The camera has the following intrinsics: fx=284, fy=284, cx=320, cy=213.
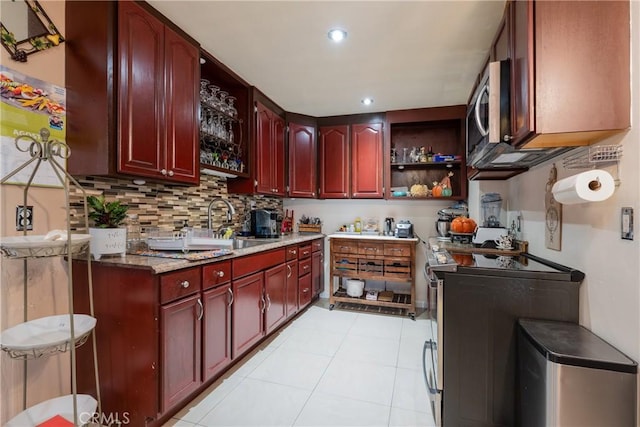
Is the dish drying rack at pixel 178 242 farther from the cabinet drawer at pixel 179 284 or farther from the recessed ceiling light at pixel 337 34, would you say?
the recessed ceiling light at pixel 337 34

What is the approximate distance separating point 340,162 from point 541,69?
253 centimetres

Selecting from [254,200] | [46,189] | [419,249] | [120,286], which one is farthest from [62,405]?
[419,249]

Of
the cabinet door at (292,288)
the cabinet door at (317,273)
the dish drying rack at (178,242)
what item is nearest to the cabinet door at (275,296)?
the cabinet door at (292,288)

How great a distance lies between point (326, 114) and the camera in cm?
361

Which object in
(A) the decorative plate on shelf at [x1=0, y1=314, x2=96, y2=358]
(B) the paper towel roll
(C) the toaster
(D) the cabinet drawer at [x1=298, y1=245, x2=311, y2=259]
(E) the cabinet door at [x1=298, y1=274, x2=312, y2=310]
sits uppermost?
(B) the paper towel roll

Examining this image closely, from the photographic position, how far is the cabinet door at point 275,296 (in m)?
2.47

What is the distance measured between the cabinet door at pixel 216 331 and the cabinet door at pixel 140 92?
2.81ft

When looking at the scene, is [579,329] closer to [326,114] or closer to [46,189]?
[46,189]

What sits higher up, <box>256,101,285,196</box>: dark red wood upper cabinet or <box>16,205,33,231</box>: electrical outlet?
<box>256,101,285,196</box>: dark red wood upper cabinet

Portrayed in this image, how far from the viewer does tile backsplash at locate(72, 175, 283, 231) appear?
182 centimetres

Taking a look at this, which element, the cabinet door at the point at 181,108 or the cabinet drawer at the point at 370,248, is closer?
the cabinet door at the point at 181,108

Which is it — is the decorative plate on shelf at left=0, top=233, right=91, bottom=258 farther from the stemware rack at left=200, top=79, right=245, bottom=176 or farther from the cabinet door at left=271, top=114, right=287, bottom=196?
the cabinet door at left=271, top=114, right=287, bottom=196

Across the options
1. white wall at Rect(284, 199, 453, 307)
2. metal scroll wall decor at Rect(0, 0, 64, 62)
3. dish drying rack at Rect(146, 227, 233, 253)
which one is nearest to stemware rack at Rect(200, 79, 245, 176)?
dish drying rack at Rect(146, 227, 233, 253)

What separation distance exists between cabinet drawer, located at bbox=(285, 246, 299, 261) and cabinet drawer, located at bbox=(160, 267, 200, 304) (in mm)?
1216
